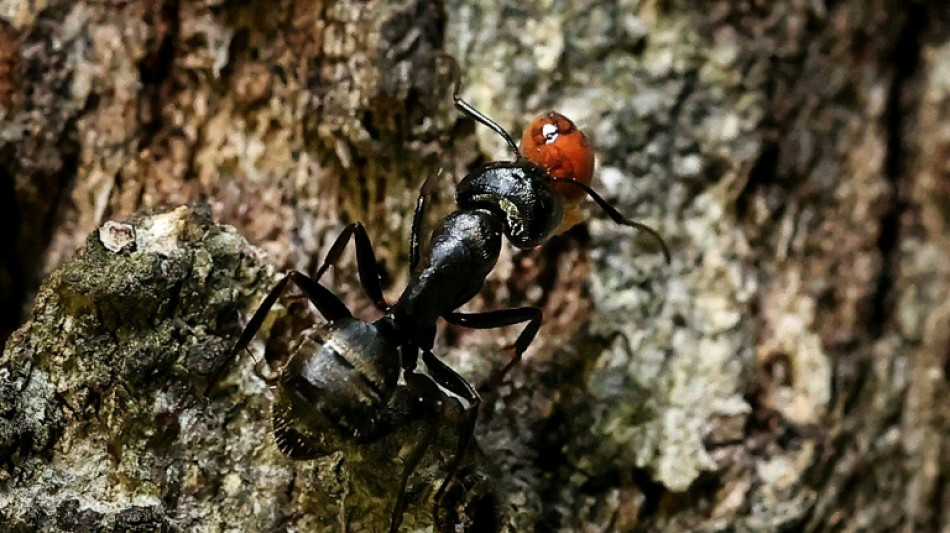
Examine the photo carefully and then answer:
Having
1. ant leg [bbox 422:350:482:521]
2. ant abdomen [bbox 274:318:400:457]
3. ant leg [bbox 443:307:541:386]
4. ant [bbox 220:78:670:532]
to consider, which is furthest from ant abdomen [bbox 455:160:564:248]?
ant abdomen [bbox 274:318:400:457]

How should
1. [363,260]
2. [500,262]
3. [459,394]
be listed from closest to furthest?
1. [459,394]
2. [363,260]
3. [500,262]

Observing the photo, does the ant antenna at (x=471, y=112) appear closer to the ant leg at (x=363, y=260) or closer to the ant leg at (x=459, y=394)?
the ant leg at (x=363, y=260)

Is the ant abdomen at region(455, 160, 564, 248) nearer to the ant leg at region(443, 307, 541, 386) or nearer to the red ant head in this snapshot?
the red ant head

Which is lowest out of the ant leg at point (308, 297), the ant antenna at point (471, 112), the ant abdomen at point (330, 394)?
the ant abdomen at point (330, 394)

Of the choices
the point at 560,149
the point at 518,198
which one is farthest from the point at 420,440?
the point at 560,149

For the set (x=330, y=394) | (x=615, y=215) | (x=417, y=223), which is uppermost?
(x=615, y=215)

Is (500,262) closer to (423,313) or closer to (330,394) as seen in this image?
(423,313)

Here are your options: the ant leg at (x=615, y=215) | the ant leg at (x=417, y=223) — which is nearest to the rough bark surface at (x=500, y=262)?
the ant leg at (x=615, y=215)

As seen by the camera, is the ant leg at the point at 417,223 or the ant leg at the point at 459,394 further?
the ant leg at the point at 417,223
